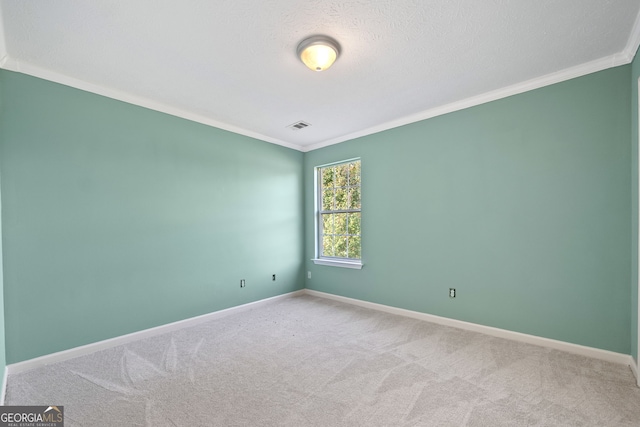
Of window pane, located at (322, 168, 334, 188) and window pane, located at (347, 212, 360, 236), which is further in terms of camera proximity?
window pane, located at (322, 168, 334, 188)

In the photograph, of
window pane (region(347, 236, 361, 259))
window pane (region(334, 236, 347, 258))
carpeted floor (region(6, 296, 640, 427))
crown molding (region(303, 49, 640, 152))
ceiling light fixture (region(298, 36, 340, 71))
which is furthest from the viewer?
window pane (region(334, 236, 347, 258))

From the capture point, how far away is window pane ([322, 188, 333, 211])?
4.79 metres

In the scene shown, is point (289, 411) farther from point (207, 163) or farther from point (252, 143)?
point (252, 143)

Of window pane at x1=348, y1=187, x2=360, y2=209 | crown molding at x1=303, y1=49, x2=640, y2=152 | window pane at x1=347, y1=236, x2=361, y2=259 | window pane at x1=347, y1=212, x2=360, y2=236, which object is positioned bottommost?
window pane at x1=347, y1=236, x2=361, y2=259

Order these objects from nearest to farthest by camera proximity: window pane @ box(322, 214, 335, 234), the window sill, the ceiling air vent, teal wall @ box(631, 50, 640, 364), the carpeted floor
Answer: the carpeted floor < teal wall @ box(631, 50, 640, 364) < the ceiling air vent < the window sill < window pane @ box(322, 214, 335, 234)

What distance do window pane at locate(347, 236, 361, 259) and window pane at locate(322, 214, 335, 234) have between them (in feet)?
1.36

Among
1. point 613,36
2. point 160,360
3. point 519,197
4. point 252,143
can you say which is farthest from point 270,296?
point 613,36

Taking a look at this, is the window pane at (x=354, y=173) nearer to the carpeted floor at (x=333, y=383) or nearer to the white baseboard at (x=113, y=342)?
the carpeted floor at (x=333, y=383)

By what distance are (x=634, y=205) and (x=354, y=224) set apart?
115 inches

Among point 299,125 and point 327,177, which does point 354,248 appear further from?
point 299,125

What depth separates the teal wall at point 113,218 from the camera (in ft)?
7.95

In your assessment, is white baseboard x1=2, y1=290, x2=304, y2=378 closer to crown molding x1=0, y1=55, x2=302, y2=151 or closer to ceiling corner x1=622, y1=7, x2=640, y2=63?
crown molding x1=0, y1=55, x2=302, y2=151

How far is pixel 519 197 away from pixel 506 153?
48 centimetres

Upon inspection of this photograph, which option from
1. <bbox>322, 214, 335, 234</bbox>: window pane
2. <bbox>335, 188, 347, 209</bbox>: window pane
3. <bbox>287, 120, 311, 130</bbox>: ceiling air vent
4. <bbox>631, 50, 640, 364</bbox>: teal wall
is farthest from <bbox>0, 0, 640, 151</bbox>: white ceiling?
<bbox>322, 214, 335, 234</bbox>: window pane
